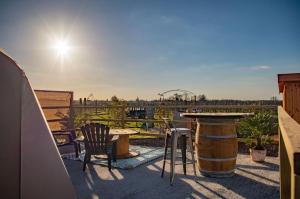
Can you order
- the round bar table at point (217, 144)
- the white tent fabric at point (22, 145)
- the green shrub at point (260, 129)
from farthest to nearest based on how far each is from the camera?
the green shrub at point (260, 129), the round bar table at point (217, 144), the white tent fabric at point (22, 145)

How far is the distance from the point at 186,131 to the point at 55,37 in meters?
6.70

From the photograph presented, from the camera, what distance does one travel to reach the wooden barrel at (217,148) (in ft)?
14.6

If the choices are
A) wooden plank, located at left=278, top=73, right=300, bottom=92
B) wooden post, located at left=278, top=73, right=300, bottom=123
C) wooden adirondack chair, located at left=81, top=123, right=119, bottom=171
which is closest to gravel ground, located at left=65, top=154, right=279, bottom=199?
wooden adirondack chair, located at left=81, top=123, right=119, bottom=171

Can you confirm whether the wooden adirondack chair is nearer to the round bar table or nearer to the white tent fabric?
the round bar table

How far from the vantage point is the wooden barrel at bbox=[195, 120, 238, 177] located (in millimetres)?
4461

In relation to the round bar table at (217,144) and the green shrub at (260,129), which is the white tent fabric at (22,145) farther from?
the green shrub at (260,129)

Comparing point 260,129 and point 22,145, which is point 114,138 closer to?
point 260,129

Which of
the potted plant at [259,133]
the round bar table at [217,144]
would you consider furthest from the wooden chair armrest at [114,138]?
the potted plant at [259,133]

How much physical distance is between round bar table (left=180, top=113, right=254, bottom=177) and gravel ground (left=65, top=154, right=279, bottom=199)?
0.18 m

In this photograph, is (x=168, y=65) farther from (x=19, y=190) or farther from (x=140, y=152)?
(x=19, y=190)

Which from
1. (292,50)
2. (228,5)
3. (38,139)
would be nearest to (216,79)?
(292,50)

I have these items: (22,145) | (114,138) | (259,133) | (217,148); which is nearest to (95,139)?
(114,138)

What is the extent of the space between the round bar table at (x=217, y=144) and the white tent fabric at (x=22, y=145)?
2.83m

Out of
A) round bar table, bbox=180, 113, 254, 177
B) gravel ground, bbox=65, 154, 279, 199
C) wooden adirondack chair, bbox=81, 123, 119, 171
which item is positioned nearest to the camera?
gravel ground, bbox=65, 154, 279, 199
